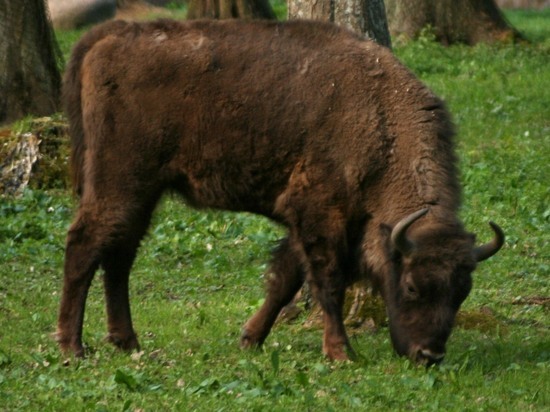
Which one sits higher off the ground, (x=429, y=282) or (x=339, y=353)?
(x=429, y=282)

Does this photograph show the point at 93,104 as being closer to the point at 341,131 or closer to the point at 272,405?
the point at 341,131

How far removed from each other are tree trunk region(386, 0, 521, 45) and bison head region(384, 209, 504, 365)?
14000mm

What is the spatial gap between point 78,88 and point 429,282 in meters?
2.58

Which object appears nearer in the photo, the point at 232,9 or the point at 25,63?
the point at 25,63

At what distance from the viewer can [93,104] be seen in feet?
26.5

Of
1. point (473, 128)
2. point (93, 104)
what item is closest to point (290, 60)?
point (93, 104)

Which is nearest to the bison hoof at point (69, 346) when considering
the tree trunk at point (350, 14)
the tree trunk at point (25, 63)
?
the tree trunk at point (350, 14)

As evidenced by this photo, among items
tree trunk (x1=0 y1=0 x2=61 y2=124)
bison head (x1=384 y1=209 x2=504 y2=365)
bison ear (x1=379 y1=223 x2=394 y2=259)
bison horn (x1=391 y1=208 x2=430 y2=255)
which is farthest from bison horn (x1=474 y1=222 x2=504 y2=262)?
tree trunk (x1=0 y1=0 x2=61 y2=124)

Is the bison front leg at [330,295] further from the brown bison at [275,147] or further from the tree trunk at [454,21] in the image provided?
the tree trunk at [454,21]

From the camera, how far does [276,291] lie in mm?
8492

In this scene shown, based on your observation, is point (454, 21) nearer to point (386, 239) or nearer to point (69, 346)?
point (386, 239)

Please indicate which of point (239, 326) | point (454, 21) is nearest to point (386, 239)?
point (239, 326)

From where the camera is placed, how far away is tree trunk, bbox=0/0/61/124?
13.8 metres

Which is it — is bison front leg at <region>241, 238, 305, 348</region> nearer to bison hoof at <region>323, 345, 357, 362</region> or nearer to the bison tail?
bison hoof at <region>323, 345, 357, 362</region>
